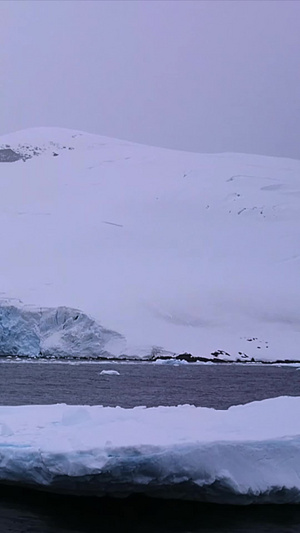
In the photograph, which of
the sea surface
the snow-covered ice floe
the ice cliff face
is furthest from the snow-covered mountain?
the snow-covered ice floe

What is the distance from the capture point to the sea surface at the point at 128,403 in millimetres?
7074

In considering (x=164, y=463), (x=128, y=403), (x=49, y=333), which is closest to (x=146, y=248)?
(x=49, y=333)

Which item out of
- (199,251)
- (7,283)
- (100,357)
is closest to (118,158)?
(199,251)

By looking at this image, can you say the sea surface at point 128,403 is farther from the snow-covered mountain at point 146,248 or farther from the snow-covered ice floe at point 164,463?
the snow-covered mountain at point 146,248

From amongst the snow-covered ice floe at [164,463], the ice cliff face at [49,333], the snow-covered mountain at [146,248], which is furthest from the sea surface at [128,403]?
the snow-covered mountain at [146,248]

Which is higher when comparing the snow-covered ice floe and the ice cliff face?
the snow-covered ice floe

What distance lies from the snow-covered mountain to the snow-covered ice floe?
26.1 m

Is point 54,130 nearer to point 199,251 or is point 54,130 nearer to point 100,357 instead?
point 199,251

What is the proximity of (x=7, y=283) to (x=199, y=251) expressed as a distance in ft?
47.2

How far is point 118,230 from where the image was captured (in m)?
57.6

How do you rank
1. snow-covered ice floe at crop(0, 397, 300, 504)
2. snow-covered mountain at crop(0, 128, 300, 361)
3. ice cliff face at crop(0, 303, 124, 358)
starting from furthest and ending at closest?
snow-covered mountain at crop(0, 128, 300, 361) < ice cliff face at crop(0, 303, 124, 358) < snow-covered ice floe at crop(0, 397, 300, 504)

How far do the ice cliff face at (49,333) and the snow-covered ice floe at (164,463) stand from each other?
25.8 metres

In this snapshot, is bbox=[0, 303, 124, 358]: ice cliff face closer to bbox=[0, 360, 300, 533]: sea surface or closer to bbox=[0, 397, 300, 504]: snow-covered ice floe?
bbox=[0, 360, 300, 533]: sea surface

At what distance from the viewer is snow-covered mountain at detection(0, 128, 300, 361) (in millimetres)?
39812
